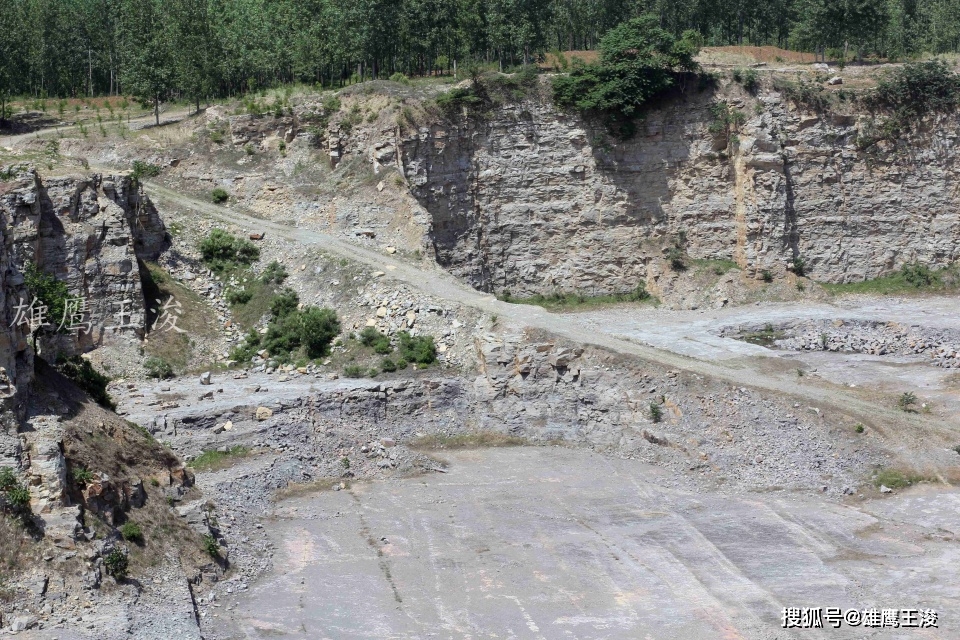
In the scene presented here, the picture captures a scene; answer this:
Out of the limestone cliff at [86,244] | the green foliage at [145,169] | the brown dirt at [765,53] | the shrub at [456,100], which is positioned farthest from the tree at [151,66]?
the brown dirt at [765,53]

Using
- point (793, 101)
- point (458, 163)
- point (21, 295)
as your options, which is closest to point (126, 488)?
point (21, 295)

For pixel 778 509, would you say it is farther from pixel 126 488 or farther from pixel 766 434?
pixel 126 488

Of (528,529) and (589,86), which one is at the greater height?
(589,86)

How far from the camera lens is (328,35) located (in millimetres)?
75188

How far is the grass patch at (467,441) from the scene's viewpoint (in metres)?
49.8

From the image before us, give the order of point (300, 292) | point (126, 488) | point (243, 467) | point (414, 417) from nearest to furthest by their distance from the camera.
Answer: point (126, 488) → point (243, 467) → point (414, 417) → point (300, 292)

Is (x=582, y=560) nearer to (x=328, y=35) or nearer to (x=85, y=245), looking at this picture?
(x=85, y=245)

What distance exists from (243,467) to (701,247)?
116ft

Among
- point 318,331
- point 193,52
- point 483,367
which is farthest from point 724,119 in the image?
point 193,52

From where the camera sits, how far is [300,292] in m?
58.1

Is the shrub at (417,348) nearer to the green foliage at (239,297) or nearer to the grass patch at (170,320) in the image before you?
the green foliage at (239,297)

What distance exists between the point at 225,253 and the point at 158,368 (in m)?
9.32

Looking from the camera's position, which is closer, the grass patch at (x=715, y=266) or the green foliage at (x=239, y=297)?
the green foliage at (x=239, y=297)

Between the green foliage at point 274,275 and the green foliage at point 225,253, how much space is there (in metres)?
1.33
